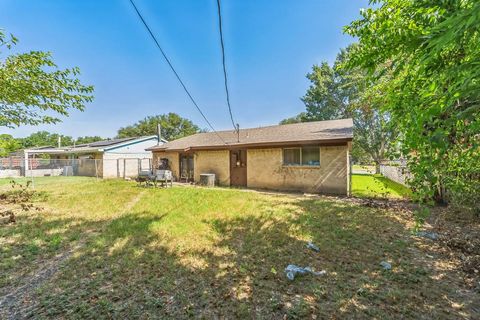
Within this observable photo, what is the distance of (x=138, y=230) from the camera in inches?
221

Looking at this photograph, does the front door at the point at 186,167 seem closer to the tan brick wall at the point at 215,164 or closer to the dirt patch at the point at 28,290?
the tan brick wall at the point at 215,164

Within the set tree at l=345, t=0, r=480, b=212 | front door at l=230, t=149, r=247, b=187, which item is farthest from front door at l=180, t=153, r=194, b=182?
tree at l=345, t=0, r=480, b=212

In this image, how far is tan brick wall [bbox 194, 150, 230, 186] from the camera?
13688mm

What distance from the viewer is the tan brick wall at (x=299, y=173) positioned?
1005 centimetres

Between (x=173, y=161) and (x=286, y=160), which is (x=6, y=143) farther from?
(x=286, y=160)

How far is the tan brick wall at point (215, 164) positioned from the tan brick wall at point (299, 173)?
1723 mm

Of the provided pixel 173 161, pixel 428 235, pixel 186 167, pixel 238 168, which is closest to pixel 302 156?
pixel 238 168

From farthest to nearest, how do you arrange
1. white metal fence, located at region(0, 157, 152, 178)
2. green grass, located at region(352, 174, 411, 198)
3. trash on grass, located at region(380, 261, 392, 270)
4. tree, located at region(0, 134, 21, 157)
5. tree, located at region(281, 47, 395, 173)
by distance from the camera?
tree, located at region(281, 47, 395, 173) → white metal fence, located at region(0, 157, 152, 178) → green grass, located at region(352, 174, 411, 198) → tree, located at region(0, 134, 21, 157) → trash on grass, located at region(380, 261, 392, 270)

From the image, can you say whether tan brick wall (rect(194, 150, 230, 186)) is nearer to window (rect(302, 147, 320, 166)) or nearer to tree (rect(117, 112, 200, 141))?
window (rect(302, 147, 320, 166))

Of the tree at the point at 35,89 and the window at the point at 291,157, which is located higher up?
the tree at the point at 35,89

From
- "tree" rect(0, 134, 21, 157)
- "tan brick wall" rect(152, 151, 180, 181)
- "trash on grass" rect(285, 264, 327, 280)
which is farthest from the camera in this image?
"tan brick wall" rect(152, 151, 180, 181)

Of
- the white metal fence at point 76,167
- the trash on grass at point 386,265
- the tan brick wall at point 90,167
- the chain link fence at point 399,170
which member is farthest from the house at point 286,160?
the tan brick wall at point 90,167

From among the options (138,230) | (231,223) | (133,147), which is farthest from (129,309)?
(133,147)

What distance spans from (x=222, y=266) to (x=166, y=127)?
154ft
